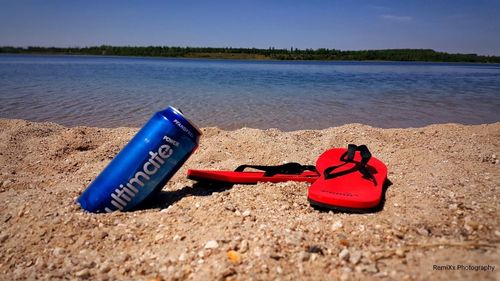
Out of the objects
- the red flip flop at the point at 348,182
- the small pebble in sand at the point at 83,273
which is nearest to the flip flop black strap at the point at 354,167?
the red flip flop at the point at 348,182

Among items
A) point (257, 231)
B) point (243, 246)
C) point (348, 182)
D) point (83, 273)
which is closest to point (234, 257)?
point (243, 246)

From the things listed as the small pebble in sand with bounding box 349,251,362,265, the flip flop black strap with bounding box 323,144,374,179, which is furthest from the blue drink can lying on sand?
the small pebble in sand with bounding box 349,251,362,265

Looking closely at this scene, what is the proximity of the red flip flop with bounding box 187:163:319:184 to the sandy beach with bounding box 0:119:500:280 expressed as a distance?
0.28 feet

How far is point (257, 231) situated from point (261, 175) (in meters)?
0.93

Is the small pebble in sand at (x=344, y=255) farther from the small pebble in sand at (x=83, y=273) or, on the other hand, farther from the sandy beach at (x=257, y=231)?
the small pebble in sand at (x=83, y=273)

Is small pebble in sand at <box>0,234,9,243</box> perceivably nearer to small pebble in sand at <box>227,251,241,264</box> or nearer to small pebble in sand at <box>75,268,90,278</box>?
small pebble in sand at <box>75,268,90,278</box>

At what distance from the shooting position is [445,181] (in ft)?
8.54

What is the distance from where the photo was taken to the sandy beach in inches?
61.1

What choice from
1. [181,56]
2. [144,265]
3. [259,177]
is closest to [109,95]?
A: [259,177]

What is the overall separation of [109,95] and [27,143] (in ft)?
18.8

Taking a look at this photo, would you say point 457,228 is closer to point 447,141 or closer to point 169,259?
point 169,259

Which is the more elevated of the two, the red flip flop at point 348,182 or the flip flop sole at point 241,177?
the red flip flop at point 348,182

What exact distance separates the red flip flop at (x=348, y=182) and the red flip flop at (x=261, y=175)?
5.3 inches

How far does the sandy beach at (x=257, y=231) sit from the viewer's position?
61.1 inches
